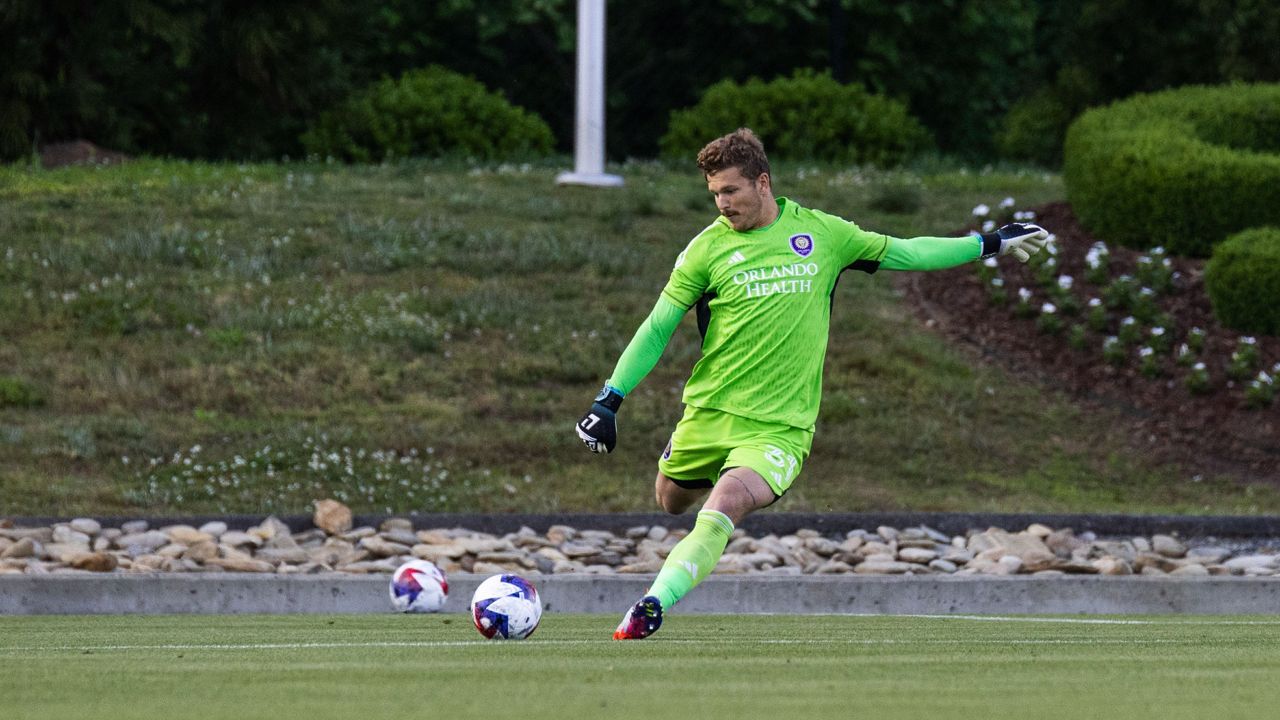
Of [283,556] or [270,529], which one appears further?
[270,529]

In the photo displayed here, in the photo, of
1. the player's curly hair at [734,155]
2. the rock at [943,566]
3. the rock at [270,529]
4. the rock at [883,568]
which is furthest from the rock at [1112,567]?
the rock at [270,529]

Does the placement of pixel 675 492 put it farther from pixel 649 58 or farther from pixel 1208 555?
pixel 649 58

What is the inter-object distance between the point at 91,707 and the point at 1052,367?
38.2ft

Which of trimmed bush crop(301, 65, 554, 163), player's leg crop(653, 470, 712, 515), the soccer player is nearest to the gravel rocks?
player's leg crop(653, 470, 712, 515)

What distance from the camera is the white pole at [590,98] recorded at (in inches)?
729

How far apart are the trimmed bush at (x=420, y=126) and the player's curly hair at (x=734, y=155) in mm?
15647

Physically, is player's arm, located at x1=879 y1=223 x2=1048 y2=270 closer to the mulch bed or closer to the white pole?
the mulch bed

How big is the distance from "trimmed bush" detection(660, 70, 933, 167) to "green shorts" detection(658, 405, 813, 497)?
1524 cm

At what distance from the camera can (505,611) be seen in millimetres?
7145


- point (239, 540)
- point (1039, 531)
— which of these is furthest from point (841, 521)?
point (239, 540)

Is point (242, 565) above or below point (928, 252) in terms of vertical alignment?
below

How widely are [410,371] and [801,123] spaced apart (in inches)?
382

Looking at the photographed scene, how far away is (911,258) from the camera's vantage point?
24.9 ft

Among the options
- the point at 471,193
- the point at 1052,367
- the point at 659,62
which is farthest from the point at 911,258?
the point at 659,62
